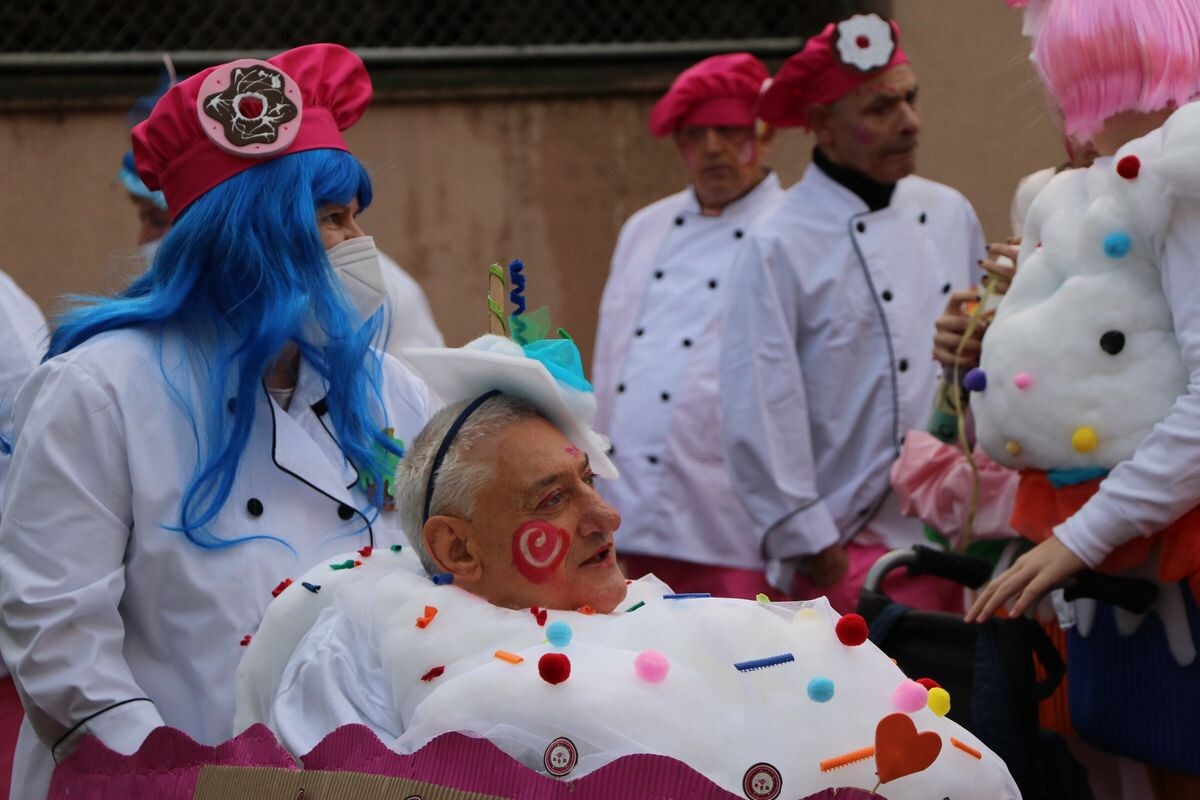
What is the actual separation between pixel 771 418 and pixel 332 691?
2.77 meters

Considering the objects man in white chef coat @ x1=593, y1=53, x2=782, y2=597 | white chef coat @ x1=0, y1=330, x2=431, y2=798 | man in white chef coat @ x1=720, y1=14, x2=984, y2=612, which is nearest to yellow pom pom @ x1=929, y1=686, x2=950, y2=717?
white chef coat @ x1=0, y1=330, x2=431, y2=798

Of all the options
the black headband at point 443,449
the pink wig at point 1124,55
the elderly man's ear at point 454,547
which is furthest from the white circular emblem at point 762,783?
the pink wig at point 1124,55

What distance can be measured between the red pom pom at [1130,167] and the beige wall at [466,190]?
4642mm

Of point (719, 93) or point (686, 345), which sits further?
point (719, 93)

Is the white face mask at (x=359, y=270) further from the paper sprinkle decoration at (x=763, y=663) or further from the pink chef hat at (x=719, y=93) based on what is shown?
the pink chef hat at (x=719, y=93)

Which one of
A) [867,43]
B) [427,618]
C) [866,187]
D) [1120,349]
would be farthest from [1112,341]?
[867,43]

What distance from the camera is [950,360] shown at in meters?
4.30

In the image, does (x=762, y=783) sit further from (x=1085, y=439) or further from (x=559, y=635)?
(x=1085, y=439)

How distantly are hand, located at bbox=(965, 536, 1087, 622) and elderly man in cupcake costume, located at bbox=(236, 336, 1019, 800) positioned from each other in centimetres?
89

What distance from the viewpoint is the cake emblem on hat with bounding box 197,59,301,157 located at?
3289 mm

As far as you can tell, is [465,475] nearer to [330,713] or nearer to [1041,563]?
[330,713]

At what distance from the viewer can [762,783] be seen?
2371mm

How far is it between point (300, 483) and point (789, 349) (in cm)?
231

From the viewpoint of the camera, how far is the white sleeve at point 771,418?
5.26 metres
